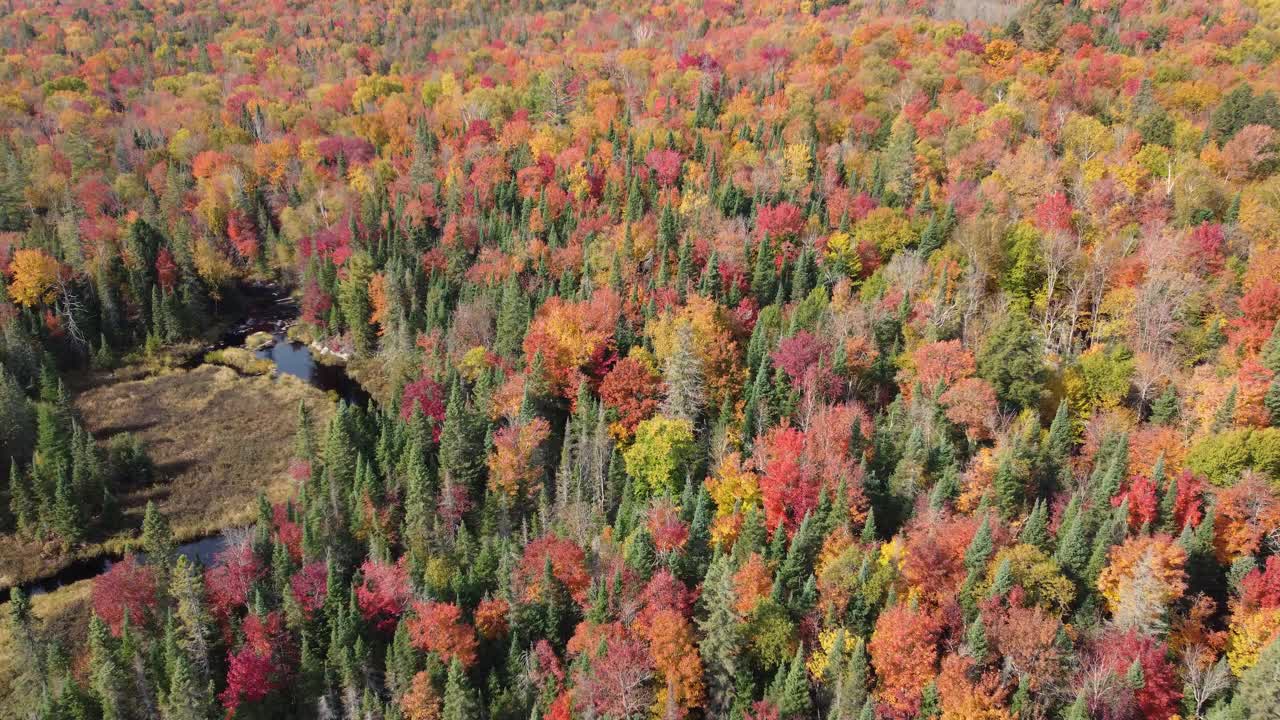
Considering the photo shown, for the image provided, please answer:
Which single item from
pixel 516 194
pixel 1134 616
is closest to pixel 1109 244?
pixel 1134 616

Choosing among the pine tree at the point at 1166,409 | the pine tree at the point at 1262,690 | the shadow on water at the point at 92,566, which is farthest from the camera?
the shadow on water at the point at 92,566

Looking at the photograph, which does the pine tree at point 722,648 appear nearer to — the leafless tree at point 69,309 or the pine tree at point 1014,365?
the pine tree at point 1014,365

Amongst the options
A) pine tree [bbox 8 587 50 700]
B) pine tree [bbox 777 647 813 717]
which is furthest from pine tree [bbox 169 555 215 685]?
pine tree [bbox 777 647 813 717]

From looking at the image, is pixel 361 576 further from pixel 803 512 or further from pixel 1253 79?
pixel 1253 79

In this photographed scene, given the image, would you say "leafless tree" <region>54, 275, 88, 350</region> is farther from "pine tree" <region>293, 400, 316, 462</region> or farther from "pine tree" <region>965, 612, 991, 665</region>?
"pine tree" <region>965, 612, 991, 665</region>

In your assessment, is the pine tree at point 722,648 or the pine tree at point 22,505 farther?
the pine tree at point 22,505

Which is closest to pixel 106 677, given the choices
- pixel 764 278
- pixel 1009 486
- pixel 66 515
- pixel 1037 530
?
pixel 66 515

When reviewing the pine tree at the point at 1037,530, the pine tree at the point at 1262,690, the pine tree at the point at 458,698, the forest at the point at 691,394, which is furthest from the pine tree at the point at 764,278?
the pine tree at the point at 1262,690

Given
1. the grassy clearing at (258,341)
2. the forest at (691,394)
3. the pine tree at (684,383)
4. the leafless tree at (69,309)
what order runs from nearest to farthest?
the forest at (691,394), the pine tree at (684,383), the leafless tree at (69,309), the grassy clearing at (258,341)
